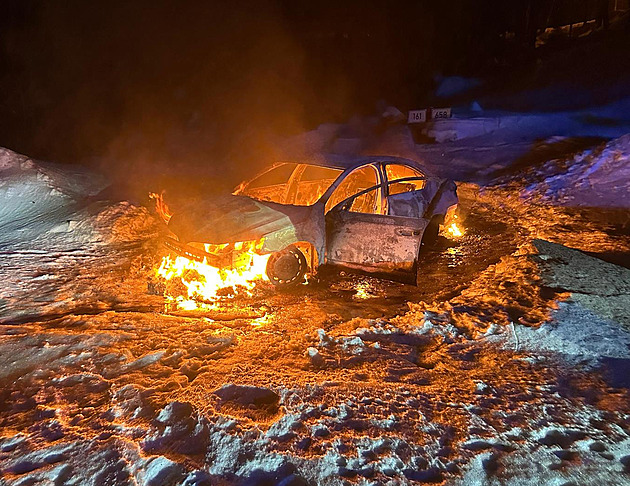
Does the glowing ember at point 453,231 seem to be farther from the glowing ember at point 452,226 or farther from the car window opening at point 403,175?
the car window opening at point 403,175

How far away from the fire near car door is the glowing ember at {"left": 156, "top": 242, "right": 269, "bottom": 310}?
105 cm

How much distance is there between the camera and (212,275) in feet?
19.0

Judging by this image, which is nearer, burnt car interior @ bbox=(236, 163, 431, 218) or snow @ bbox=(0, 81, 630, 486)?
snow @ bbox=(0, 81, 630, 486)

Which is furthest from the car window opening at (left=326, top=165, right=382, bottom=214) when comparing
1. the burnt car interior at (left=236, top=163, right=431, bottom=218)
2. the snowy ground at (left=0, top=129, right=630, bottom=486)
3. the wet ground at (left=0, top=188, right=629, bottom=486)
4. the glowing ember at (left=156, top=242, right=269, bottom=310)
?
the wet ground at (left=0, top=188, right=629, bottom=486)

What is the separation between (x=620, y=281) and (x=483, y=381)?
3251mm

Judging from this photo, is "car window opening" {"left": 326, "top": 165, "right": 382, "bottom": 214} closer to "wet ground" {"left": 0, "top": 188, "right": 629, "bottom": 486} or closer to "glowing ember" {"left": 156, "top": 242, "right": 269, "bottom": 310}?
"glowing ember" {"left": 156, "top": 242, "right": 269, "bottom": 310}

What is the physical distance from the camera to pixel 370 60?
2498 centimetres

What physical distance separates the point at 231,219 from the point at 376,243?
2.03 m

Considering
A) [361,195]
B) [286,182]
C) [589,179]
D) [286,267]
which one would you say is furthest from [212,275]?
[589,179]

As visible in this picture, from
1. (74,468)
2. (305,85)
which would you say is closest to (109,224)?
(74,468)

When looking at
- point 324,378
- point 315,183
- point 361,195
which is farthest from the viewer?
point 315,183

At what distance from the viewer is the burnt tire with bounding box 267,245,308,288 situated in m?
5.75

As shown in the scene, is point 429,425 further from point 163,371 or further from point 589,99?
point 589,99

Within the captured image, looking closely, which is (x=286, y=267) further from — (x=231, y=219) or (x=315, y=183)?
(x=315, y=183)
